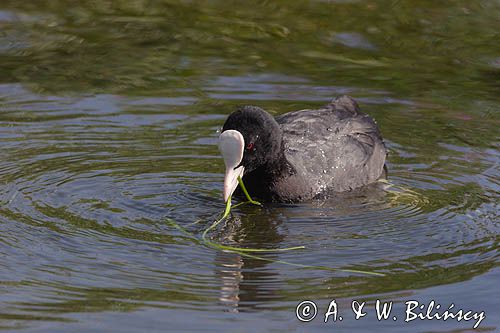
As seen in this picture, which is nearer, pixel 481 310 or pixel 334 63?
pixel 481 310

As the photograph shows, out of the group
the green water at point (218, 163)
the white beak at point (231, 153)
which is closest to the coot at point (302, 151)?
the white beak at point (231, 153)

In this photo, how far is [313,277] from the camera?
604 cm

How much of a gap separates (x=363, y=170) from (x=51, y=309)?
10.8 feet

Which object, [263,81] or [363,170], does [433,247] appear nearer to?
[363,170]

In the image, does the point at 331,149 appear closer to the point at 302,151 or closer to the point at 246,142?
the point at 302,151

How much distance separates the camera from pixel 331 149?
26.7 feet

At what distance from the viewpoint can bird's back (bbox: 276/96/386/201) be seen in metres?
7.78

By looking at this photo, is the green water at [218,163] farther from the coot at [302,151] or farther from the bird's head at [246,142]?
the bird's head at [246,142]

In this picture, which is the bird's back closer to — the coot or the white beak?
the coot

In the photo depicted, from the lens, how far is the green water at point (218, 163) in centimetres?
576

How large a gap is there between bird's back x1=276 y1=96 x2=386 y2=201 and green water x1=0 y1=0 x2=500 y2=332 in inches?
6.0

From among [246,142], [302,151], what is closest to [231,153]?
[246,142]

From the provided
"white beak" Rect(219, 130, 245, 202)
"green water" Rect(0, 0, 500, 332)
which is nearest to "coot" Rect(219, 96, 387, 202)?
"white beak" Rect(219, 130, 245, 202)

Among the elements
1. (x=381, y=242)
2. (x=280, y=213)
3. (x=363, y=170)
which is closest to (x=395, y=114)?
(x=363, y=170)
